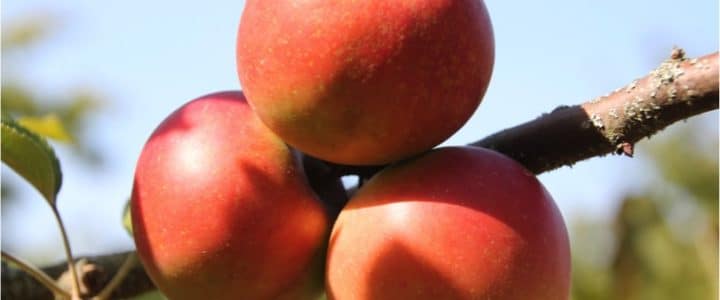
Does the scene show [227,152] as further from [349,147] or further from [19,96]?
[19,96]

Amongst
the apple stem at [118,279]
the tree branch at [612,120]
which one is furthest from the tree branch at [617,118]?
the apple stem at [118,279]

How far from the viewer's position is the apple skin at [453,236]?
73 cm

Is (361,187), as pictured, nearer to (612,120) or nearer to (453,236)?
(453,236)

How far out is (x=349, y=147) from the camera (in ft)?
2.53

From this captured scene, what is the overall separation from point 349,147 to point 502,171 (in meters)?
0.14

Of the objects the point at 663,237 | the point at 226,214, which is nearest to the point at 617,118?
the point at 226,214

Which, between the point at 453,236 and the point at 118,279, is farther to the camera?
the point at 118,279

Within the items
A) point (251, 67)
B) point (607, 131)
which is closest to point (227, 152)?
point (251, 67)

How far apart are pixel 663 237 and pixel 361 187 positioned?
1714mm

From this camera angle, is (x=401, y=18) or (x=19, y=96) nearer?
(x=401, y=18)

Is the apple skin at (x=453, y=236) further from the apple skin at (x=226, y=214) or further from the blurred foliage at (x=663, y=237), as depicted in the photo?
the blurred foliage at (x=663, y=237)

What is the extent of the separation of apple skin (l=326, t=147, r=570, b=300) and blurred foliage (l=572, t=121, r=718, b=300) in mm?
576

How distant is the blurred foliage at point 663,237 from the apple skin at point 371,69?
2.10 ft

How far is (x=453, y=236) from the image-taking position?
736 millimetres
